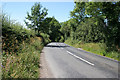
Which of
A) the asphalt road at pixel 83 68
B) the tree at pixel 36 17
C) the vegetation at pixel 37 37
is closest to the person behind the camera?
the vegetation at pixel 37 37

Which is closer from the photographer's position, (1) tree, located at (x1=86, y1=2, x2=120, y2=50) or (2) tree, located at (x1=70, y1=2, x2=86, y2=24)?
(1) tree, located at (x1=86, y1=2, x2=120, y2=50)

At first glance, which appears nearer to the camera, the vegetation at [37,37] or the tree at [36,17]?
the vegetation at [37,37]

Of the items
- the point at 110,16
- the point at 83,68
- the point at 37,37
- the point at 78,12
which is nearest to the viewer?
the point at 83,68

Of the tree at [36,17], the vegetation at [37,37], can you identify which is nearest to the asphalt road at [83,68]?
the vegetation at [37,37]

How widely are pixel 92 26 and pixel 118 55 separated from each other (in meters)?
12.7

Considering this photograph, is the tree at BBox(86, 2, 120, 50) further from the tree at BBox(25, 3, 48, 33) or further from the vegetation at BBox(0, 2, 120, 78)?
the tree at BBox(25, 3, 48, 33)

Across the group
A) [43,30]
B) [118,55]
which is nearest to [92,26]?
[118,55]

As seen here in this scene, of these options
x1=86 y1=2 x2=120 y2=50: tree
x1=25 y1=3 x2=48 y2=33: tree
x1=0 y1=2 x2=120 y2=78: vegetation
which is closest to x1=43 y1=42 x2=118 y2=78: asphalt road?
x1=0 y1=2 x2=120 y2=78: vegetation

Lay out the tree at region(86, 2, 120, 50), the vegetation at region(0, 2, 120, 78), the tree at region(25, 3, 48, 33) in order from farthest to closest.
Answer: the tree at region(25, 3, 48, 33) → the tree at region(86, 2, 120, 50) → the vegetation at region(0, 2, 120, 78)

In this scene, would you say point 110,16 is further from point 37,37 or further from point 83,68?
point 37,37

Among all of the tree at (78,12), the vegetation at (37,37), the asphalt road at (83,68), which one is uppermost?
the tree at (78,12)

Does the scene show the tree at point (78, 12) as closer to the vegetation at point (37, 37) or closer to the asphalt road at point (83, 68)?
the vegetation at point (37, 37)

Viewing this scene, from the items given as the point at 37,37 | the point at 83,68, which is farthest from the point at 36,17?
the point at 83,68

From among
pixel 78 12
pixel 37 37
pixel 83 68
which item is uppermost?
pixel 78 12
